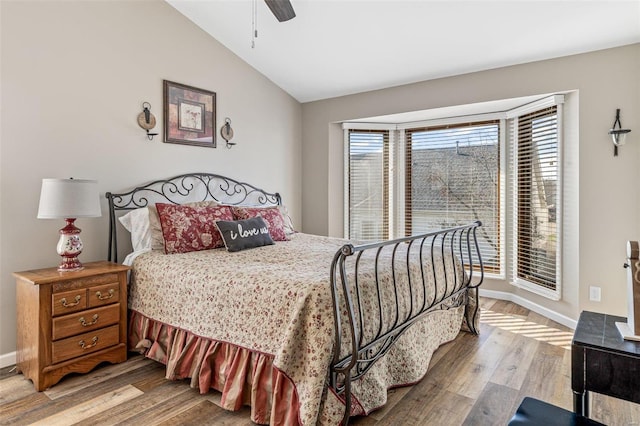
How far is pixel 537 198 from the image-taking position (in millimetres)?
3670

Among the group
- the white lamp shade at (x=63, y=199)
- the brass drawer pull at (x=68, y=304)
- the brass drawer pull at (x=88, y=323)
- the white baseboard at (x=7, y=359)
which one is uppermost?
the white lamp shade at (x=63, y=199)

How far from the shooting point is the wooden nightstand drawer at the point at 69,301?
2.21 m

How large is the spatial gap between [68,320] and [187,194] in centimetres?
159

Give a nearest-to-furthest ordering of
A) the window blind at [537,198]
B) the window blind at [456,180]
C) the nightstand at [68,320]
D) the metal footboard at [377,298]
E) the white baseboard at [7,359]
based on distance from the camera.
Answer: the metal footboard at [377,298], the nightstand at [68,320], the white baseboard at [7,359], the window blind at [537,198], the window blind at [456,180]

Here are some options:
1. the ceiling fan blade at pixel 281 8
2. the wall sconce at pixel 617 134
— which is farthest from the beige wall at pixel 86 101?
the wall sconce at pixel 617 134

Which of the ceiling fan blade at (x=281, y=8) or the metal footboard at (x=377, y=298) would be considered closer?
the metal footboard at (x=377, y=298)

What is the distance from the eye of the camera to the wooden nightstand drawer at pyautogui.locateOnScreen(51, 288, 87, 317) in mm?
2207

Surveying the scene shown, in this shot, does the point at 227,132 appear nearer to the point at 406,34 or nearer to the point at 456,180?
the point at 406,34

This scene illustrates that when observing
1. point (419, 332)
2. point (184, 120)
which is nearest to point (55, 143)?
point (184, 120)

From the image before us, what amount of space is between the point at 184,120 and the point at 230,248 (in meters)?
1.50

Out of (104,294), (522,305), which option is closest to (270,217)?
(104,294)

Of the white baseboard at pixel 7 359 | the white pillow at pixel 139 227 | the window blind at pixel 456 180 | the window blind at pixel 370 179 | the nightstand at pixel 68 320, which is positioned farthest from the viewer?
the window blind at pixel 370 179

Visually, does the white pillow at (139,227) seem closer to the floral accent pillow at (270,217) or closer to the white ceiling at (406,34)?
the floral accent pillow at (270,217)

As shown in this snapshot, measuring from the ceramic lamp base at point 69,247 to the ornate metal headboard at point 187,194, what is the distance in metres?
0.45
